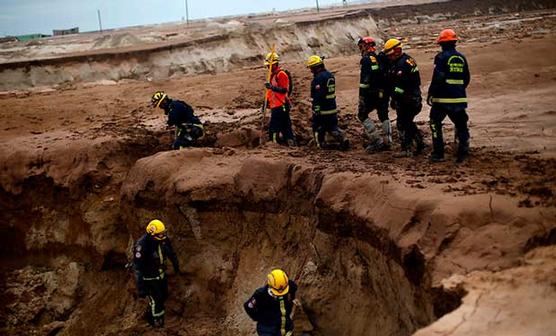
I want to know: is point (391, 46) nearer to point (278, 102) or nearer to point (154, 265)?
point (278, 102)

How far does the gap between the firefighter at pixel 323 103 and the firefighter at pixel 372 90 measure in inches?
23.7

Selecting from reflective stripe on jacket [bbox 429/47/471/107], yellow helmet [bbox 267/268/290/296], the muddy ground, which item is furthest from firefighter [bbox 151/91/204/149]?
reflective stripe on jacket [bbox 429/47/471/107]

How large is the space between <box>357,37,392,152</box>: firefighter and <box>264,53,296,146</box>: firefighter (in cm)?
193

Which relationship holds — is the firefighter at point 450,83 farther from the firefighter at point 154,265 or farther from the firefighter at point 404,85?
the firefighter at point 154,265

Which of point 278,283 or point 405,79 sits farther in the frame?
point 405,79

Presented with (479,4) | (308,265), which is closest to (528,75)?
(308,265)

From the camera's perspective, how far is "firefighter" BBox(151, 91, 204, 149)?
12398 millimetres

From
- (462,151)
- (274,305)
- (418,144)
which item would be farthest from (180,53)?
(274,305)

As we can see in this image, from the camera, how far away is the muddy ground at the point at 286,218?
256 inches

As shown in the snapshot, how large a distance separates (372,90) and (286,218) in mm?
2650

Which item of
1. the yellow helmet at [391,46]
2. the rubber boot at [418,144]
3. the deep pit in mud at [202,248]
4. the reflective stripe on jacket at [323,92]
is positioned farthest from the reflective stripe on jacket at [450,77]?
the reflective stripe on jacket at [323,92]

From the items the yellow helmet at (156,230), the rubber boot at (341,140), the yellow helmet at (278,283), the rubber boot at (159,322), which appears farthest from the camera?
the rubber boot at (341,140)

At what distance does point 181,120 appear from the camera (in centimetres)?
1250

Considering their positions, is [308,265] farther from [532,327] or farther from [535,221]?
[532,327]
